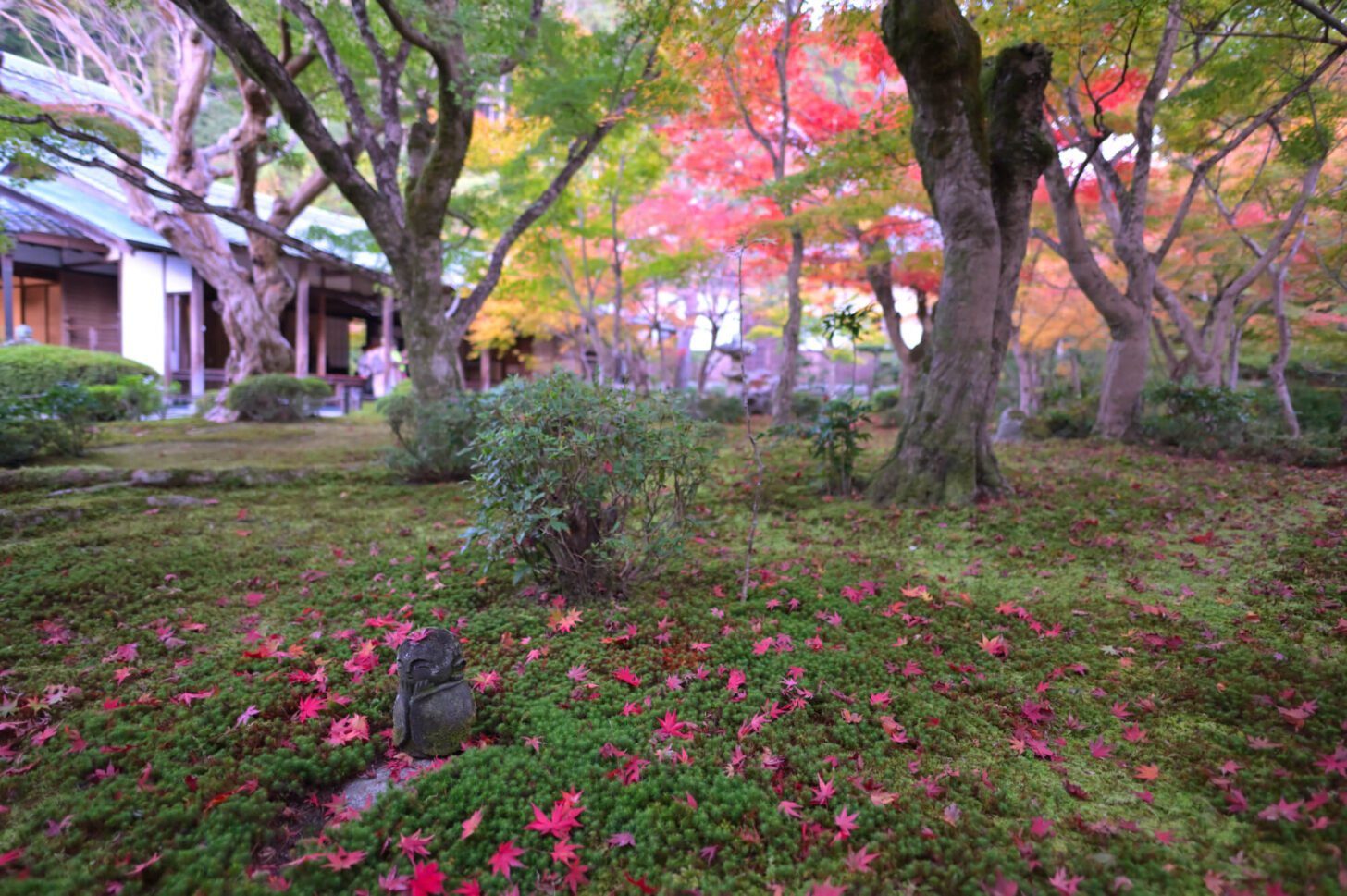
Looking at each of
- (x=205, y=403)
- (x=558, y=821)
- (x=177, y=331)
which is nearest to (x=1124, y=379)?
(x=558, y=821)

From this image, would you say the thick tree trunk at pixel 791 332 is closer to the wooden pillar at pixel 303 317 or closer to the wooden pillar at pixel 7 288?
the wooden pillar at pixel 303 317

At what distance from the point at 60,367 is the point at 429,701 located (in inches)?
461

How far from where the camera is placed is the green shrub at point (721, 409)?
14.2 metres

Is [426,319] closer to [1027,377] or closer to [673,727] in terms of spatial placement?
[673,727]

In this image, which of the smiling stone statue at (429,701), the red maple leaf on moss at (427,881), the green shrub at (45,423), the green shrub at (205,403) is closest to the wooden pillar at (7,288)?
the green shrub at (205,403)

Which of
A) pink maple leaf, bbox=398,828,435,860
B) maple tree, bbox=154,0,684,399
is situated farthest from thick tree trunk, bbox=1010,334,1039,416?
pink maple leaf, bbox=398,828,435,860

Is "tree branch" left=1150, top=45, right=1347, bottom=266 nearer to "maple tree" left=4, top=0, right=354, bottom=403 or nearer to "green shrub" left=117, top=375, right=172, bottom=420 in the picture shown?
"maple tree" left=4, top=0, right=354, bottom=403

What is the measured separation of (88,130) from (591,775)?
32.5 feet

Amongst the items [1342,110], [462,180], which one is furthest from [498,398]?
[462,180]

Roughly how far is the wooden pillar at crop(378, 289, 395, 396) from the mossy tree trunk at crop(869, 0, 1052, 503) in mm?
13908

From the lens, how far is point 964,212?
210 inches

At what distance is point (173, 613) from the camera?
3467 mm

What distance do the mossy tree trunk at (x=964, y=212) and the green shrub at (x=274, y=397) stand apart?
1071 centimetres

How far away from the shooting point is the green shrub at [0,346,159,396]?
28.8 feet
